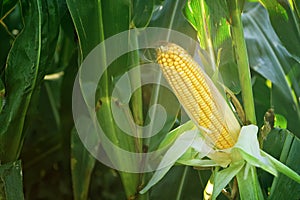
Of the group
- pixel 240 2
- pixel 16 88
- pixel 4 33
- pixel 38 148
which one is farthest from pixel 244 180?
pixel 38 148

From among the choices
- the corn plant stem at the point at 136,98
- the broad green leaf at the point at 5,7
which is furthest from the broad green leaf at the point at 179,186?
the broad green leaf at the point at 5,7

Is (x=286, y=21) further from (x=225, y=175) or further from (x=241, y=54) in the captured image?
(x=225, y=175)

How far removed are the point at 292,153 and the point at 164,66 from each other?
322mm

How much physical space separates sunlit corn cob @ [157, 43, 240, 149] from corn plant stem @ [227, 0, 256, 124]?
33 mm

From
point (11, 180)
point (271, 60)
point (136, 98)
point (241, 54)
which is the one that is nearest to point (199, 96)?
point (241, 54)

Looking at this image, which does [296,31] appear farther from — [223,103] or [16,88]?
[16,88]

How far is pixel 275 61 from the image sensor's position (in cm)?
116

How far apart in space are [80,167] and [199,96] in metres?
0.45

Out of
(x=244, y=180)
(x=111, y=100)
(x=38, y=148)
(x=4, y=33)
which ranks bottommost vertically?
(x=38, y=148)

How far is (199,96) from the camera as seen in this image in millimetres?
733

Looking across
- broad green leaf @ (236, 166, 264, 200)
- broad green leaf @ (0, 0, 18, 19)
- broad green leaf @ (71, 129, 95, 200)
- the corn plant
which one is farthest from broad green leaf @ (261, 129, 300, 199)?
broad green leaf @ (0, 0, 18, 19)

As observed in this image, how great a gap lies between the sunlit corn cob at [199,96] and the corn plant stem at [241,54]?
0.03 meters

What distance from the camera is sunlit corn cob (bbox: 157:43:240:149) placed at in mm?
697

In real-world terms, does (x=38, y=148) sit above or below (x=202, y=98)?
below
